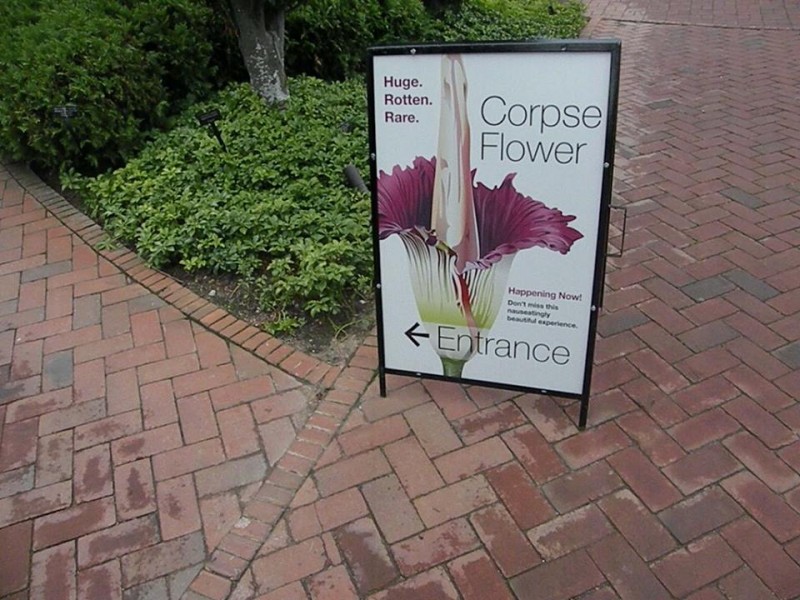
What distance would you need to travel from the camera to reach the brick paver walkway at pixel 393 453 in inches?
83.8

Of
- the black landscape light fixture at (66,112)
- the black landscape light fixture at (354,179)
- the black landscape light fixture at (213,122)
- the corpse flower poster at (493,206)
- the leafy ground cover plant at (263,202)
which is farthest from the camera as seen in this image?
the black landscape light fixture at (66,112)

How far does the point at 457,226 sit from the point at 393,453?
874 millimetres

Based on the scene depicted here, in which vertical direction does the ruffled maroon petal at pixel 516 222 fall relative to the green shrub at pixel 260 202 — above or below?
above

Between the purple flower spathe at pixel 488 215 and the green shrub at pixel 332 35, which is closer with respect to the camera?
the purple flower spathe at pixel 488 215

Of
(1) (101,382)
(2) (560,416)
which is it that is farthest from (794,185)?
(1) (101,382)

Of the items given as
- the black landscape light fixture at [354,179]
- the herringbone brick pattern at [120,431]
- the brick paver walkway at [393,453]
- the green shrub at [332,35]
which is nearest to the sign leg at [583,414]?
the brick paver walkway at [393,453]

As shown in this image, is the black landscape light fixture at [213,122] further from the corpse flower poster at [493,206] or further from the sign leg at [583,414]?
the sign leg at [583,414]

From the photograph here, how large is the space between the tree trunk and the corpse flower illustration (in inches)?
119

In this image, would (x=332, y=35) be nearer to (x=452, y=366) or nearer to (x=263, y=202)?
(x=263, y=202)

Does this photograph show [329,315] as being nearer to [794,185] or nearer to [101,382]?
[101,382]

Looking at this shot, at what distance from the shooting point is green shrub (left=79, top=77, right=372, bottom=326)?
3.34 metres

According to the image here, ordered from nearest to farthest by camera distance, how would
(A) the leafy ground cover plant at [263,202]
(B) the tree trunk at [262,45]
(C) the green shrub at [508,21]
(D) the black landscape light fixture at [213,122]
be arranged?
(A) the leafy ground cover plant at [263,202] < (D) the black landscape light fixture at [213,122] < (B) the tree trunk at [262,45] < (C) the green shrub at [508,21]

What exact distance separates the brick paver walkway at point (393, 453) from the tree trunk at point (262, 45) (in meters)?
1.84

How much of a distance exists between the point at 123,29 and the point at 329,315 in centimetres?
304
